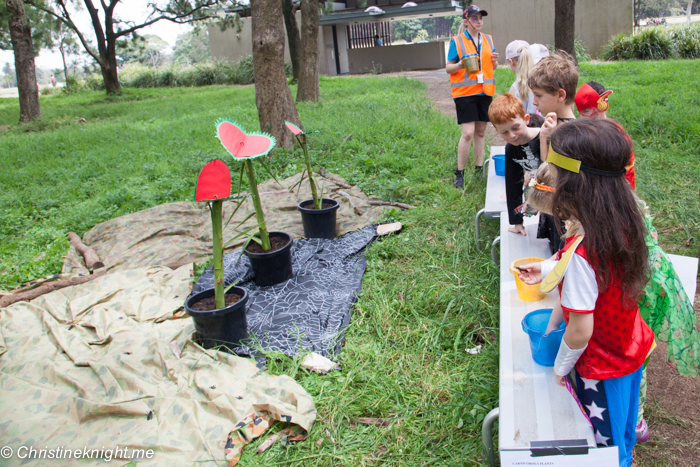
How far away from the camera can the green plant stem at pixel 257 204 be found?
3026 millimetres

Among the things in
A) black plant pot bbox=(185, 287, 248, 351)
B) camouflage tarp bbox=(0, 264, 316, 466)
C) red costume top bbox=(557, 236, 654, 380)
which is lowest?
camouflage tarp bbox=(0, 264, 316, 466)

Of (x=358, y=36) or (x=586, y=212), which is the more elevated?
(x=358, y=36)

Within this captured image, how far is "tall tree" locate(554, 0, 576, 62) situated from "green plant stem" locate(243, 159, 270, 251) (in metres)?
9.18

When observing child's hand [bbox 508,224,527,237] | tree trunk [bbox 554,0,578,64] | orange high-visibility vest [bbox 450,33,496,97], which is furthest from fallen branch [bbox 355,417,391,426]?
tree trunk [bbox 554,0,578,64]

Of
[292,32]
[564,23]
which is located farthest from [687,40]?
[292,32]

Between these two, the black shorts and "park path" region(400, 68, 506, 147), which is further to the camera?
"park path" region(400, 68, 506, 147)

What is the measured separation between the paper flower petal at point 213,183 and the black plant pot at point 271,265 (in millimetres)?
908

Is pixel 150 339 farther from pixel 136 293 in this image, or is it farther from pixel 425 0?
pixel 425 0

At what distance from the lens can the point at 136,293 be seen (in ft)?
11.0

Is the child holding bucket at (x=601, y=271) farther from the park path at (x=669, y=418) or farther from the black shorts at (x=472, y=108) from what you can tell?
the black shorts at (x=472, y=108)

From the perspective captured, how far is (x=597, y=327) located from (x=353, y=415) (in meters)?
1.20

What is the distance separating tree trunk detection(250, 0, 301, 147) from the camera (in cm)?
618

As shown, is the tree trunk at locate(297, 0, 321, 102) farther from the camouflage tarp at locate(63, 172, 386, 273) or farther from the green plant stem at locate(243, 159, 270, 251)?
the green plant stem at locate(243, 159, 270, 251)

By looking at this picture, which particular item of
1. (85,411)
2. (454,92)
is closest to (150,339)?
(85,411)
